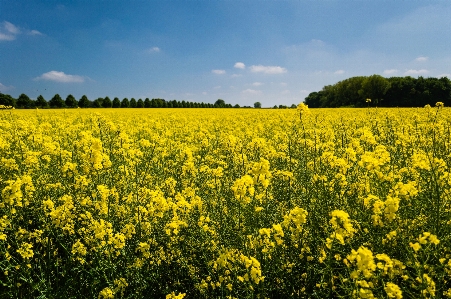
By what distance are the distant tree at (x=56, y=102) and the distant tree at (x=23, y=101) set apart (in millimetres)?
2768

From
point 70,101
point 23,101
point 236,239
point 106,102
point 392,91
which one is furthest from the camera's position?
point 392,91

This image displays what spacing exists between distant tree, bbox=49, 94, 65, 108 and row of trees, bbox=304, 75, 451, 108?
4499cm

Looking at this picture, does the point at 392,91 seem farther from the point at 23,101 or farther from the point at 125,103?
the point at 23,101

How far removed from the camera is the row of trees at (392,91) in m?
50.2

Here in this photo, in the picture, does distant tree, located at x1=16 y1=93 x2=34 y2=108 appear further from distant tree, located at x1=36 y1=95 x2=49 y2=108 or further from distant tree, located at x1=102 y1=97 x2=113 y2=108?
distant tree, located at x1=102 y1=97 x2=113 y2=108

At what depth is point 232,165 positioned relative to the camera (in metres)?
5.92

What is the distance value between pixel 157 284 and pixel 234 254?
109 centimetres

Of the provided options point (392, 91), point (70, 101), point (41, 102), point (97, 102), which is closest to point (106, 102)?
point (97, 102)

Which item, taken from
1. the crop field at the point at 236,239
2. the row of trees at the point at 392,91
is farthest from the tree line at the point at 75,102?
the crop field at the point at 236,239

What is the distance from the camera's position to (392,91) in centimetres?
5475

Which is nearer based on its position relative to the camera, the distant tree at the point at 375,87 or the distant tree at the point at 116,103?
the distant tree at the point at 116,103

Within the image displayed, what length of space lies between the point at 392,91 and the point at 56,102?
56.8 m

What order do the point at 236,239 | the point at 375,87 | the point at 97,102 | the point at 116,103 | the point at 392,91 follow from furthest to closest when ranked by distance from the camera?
the point at 375,87 → the point at 392,91 → the point at 116,103 → the point at 97,102 → the point at 236,239

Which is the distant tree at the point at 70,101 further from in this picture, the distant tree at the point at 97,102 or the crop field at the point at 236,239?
the crop field at the point at 236,239
